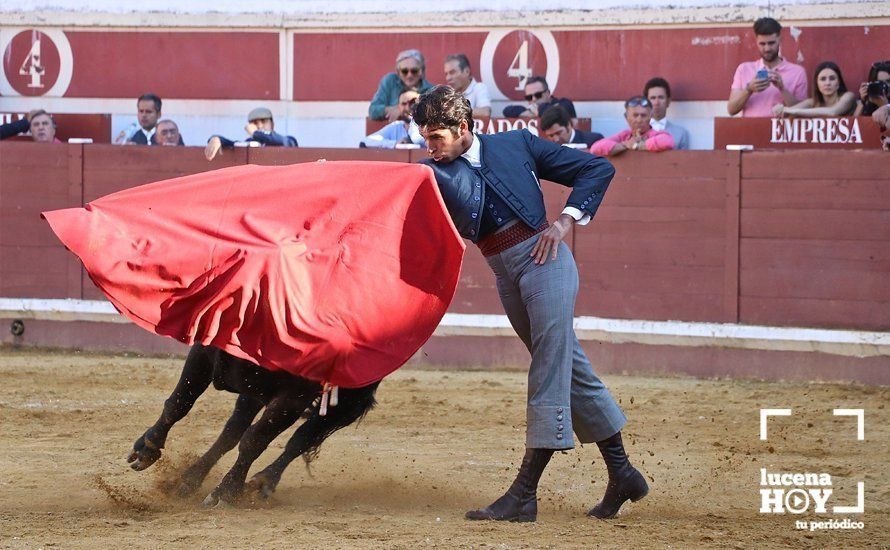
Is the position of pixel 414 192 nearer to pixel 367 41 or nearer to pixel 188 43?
pixel 367 41

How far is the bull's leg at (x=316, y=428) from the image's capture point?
4.14 metres

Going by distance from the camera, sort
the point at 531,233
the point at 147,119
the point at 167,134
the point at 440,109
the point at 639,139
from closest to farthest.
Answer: the point at 440,109
the point at 531,233
the point at 639,139
the point at 167,134
the point at 147,119

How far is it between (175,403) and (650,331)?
3.67 m

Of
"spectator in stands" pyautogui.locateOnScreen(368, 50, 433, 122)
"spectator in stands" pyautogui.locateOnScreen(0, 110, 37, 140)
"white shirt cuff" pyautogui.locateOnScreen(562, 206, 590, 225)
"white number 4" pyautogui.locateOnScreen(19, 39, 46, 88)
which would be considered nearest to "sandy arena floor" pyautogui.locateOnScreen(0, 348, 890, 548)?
"white shirt cuff" pyautogui.locateOnScreen(562, 206, 590, 225)

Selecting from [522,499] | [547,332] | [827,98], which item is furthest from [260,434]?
[827,98]

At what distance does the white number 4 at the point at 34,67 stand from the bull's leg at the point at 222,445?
6.20 m

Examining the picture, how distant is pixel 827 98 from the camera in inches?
284

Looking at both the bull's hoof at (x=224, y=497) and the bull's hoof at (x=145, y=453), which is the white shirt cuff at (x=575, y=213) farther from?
the bull's hoof at (x=145, y=453)

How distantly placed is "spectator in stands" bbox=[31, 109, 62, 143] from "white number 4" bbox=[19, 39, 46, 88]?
1.22 metres

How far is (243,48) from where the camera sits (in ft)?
30.9

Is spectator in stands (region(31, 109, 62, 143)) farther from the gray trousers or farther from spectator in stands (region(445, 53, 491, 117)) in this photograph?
the gray trousers

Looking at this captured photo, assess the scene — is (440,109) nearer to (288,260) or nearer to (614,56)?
(288,260)

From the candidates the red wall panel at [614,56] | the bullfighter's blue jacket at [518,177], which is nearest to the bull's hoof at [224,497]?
the bullfighter's blue jacket at [518,177]

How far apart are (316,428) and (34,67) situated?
6508mm
